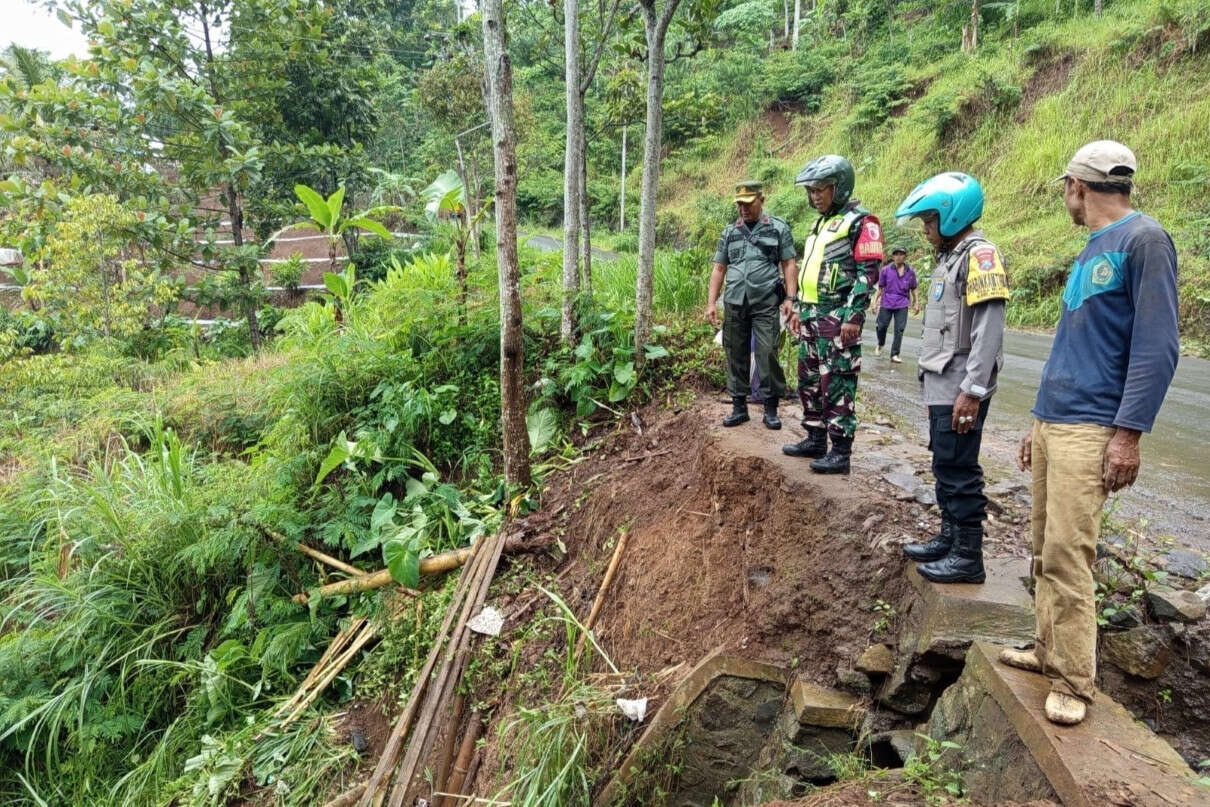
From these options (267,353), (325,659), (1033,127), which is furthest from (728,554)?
(1033,127)

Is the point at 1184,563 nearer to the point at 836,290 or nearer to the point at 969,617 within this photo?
the point at 969,617

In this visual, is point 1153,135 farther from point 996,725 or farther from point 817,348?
point 996,725

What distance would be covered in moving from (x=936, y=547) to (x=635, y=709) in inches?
64.6

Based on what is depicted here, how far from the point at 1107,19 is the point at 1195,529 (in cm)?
2069

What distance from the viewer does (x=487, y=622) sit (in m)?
3.95

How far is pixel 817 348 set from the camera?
12.3 feet

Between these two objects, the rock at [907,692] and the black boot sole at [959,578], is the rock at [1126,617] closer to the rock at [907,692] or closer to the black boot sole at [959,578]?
the black boot sole at [959,578]

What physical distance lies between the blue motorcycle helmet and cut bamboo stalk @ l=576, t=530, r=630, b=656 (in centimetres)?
245

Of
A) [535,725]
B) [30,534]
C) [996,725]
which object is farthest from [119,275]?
[996,725]

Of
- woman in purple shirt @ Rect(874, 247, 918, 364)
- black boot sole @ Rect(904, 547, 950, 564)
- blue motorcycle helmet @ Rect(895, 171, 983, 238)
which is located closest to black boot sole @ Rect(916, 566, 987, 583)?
black boot sole @ Rect(904, 547, 950, 564)

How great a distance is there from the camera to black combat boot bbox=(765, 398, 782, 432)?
453 centimetres

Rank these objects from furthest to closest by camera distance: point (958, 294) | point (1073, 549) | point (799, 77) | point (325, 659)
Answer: point (799, 77), point (325, 659), point (958, 294), point (1073, 549)

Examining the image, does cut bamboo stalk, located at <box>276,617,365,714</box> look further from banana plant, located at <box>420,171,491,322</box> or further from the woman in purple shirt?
the woman in purple shirt

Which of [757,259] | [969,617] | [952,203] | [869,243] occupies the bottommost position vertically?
[969,617]
